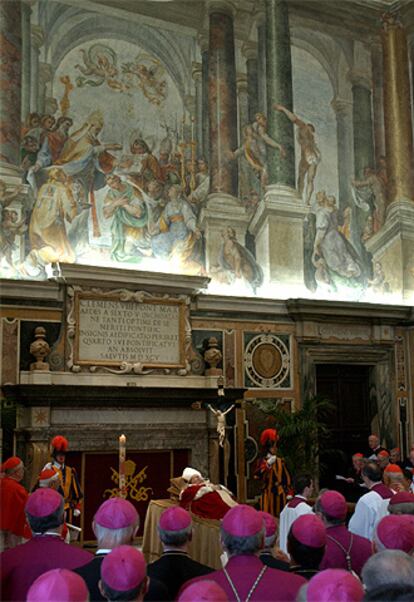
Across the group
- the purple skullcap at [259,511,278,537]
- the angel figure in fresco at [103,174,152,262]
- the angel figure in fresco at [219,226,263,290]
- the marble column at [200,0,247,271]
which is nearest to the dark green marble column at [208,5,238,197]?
the marble column at [200,0,247,271]

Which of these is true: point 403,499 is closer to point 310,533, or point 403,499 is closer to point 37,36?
point 310,533

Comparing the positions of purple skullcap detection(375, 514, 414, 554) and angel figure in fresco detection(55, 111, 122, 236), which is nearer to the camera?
purple skullcap detection(375, 514, 414, 554)

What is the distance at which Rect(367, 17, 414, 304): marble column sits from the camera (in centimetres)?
1678

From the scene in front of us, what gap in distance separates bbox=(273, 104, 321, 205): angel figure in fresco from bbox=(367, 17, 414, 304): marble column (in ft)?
6.27

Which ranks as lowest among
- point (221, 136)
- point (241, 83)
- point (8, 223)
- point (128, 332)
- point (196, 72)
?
point (128, 332)

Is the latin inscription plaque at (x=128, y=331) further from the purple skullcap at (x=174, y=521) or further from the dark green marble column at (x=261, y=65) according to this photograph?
the purple skullcap at (x=174, y=521)

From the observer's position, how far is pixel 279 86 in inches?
636

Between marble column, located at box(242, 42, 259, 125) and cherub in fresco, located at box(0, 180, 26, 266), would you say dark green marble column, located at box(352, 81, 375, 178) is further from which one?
cherub in fresco, located at box(0, 180, 26, 266)

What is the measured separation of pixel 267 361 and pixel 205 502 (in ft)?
19.2

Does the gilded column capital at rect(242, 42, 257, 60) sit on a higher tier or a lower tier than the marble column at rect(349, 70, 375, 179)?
higher

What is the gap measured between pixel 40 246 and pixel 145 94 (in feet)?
13.6

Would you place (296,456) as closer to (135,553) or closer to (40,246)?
(40,246)

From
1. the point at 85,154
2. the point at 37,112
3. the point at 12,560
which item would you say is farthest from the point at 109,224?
the point at 12,560

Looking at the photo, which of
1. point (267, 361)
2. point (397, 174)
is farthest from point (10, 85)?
point (397, 174)
